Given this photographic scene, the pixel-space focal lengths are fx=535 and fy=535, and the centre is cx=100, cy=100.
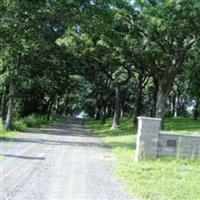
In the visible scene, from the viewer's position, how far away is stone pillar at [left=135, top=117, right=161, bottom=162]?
681 inches

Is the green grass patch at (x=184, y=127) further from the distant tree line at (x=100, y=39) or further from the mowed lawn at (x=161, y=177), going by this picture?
the mowed lawn at (x=161, y=177)

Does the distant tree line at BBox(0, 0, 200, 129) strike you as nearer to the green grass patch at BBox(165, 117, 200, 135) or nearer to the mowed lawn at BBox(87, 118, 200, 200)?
the green grass patch at BBox(165, 117, 200, 135)

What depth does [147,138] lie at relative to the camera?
17.5m

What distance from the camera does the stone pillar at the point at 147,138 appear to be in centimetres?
1730

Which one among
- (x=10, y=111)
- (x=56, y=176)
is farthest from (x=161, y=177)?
(x=10, y=111)

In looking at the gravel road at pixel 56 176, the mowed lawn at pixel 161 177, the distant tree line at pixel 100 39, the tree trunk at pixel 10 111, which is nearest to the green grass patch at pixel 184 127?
the distant tree line at pixel 100 39

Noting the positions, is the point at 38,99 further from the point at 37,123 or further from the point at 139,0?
the point at 139,0

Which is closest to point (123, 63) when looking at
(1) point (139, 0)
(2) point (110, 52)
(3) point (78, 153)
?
(2) point (110, 52)

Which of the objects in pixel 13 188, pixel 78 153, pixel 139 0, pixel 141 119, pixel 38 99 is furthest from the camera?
pixel 38 99

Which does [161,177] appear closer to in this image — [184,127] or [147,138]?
[147,138]

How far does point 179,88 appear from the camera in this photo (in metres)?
61.1

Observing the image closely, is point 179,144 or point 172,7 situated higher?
point 172,7

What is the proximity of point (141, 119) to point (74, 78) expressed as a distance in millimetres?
43828

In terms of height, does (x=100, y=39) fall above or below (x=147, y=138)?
above
